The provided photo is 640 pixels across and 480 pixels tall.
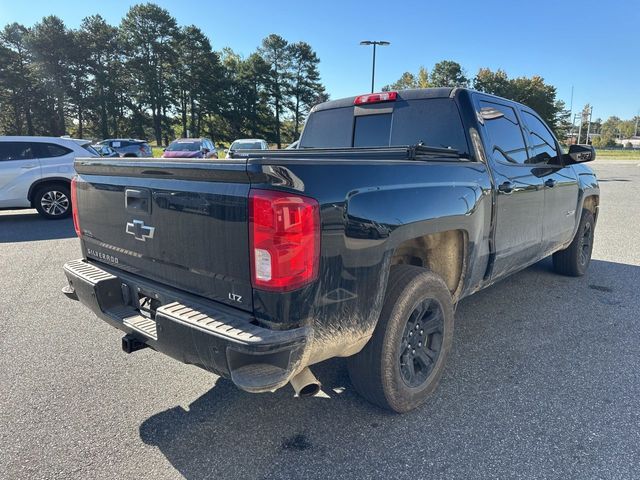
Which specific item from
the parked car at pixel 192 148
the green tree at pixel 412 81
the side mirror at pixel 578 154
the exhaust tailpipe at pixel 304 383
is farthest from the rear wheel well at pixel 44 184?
the green tree at pixel 412 81

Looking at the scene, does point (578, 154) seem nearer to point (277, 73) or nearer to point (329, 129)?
point (329, 129)

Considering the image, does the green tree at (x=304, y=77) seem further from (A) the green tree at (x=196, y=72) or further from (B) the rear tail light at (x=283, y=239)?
(B) the rear tail light at (x=283, y=239)

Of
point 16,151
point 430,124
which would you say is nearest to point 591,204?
point 430,124

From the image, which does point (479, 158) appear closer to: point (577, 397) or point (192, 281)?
point (577, 397)

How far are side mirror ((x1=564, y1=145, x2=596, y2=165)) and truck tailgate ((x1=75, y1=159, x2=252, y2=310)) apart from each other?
3.75 metres

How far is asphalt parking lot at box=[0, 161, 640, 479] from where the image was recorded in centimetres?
219

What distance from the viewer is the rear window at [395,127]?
11.2 ft

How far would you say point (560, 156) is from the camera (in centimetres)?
442

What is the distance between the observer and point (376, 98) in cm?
384

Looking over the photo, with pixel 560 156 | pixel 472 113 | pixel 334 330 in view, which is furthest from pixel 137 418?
pixel 560 156

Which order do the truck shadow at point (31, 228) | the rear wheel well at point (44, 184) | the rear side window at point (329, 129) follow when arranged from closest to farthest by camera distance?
the rear side window at point (329, 129) → the truck shadow at point (31, 228) → the rear wheel well at point (44, 184)

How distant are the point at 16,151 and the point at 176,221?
9.09 m

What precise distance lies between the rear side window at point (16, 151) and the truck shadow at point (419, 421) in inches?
345

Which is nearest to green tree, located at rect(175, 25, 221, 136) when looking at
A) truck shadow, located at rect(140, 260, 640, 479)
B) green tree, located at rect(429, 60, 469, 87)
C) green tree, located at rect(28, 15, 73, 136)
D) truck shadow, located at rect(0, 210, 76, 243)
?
green tree, located at rect(28, 15, 73, 136)
